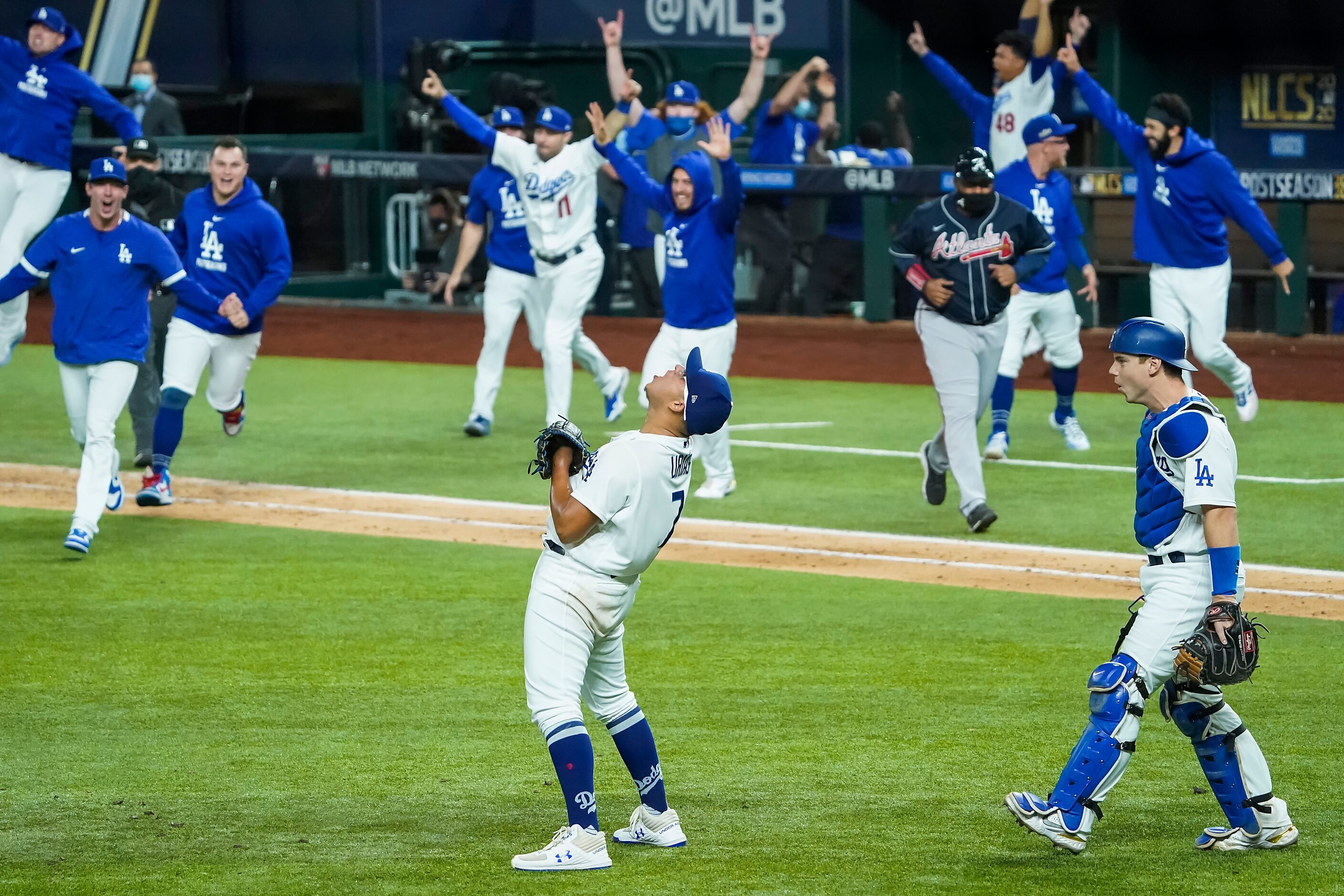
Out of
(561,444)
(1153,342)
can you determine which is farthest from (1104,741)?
(561,444)

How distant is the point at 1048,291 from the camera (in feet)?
42.6

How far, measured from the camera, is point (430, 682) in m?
7.69

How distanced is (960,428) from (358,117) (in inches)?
530

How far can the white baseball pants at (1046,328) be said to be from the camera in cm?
1298

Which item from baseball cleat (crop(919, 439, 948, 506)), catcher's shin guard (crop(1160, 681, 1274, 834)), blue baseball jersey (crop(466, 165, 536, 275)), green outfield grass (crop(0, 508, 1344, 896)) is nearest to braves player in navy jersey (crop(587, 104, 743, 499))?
baseball cleat (crop(919, 439, 948, 506))

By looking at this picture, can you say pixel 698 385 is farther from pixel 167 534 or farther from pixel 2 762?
pixel 167 534

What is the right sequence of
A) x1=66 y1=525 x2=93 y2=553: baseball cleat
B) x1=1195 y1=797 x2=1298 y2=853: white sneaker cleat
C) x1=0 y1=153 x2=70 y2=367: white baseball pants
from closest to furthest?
x1=1195 y1=797 x2=1298 y2=853: white sneaker cleat, x1=66 y1=525 x2=93 y2=553: baseball cleat, x1=0 y1=153 x2=70 y2=367: white baseball pants

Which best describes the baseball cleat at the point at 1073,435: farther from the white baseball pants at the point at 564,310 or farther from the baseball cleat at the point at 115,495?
the baseball cleat at the point at 115,495

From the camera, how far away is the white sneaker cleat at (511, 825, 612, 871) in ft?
17.8

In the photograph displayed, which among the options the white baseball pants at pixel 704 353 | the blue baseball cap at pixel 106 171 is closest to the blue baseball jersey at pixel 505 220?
the white baseball pants at pixel 704 353

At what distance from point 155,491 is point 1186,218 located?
268 inches

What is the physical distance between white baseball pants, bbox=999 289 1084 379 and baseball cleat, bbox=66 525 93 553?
6.04 meters

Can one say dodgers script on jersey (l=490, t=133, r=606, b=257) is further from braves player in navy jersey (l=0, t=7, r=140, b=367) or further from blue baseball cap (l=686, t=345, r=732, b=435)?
blue baseball cap (l=686, t=345, r=732, b=435)

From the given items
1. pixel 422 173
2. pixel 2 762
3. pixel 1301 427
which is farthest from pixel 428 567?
pixel 422 173
